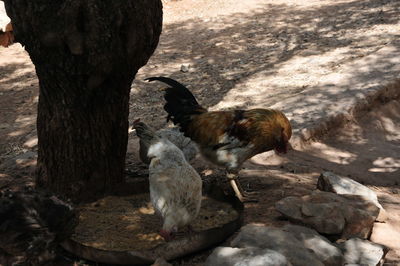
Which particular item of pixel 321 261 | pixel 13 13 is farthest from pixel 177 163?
pixel 13 13

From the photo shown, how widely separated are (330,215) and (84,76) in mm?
2557

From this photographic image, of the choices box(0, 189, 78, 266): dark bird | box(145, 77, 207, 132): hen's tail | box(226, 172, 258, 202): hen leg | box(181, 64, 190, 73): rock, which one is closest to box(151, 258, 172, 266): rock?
box(0, 189, 78, 266): dark bird

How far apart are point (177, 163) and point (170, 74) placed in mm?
6768

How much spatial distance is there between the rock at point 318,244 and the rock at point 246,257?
1.67 feet

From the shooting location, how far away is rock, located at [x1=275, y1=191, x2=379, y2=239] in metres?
4.36

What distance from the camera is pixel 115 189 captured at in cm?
518

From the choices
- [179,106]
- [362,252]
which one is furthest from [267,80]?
[362,252]

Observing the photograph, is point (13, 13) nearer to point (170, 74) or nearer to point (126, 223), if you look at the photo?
point (126, 223)

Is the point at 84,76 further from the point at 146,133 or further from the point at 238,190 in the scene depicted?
the point at 238,190

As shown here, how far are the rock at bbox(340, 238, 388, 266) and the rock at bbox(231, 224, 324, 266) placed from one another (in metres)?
0.42

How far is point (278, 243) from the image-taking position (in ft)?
12.8

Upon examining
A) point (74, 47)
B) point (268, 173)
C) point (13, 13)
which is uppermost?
point (13, 13)

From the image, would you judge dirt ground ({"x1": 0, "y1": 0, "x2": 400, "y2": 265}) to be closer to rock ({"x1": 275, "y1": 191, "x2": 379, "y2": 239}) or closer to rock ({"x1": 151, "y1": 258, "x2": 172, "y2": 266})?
rock ({"x1": 275, "y1": 191, "x2": 379, "y2": 239})

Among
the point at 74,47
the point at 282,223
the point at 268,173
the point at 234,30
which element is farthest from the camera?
the point at 234,30
